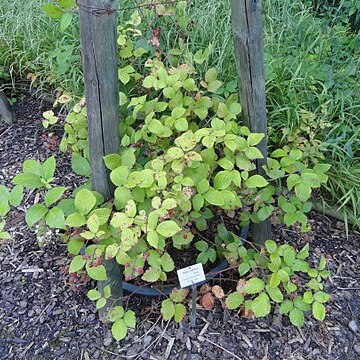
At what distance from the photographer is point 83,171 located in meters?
1.49

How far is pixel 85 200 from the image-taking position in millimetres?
1258

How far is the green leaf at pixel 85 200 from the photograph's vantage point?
4.12 ft

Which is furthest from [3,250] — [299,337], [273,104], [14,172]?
[273,104]

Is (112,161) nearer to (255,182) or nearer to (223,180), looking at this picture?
(223,180)

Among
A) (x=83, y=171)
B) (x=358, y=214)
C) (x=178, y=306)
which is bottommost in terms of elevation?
(x=358, y=214)

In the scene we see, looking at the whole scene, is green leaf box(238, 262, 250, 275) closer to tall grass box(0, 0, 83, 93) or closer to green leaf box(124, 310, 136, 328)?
green leaf box(124, 310, 136, 328)

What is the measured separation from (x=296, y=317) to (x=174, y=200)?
57cm

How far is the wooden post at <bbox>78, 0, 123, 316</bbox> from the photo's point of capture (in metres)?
1.13

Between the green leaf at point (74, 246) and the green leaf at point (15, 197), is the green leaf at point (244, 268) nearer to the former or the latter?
the green leaf at point (74, 246)

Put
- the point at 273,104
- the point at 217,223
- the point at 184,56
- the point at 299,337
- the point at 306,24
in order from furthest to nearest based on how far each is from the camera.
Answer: the point at 306,24
the point at 273,104
the point at 184,56
the point at 217,223
the point at 299,337

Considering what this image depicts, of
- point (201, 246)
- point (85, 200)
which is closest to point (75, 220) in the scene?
point (85, 200)

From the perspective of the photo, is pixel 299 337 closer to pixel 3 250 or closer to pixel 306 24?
pixel 3 250

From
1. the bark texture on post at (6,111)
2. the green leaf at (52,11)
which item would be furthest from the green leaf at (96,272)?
the bark texture on post at (6,111)

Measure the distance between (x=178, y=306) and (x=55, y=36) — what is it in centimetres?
181
